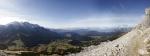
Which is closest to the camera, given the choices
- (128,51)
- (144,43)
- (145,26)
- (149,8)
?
(144,43)

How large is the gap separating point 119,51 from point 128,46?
→ 452 cm

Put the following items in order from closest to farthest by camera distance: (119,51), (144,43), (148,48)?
(148,48) < (144,43) < (119,51)

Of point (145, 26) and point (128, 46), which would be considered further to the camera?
point (145, 26)

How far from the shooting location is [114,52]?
356 feet

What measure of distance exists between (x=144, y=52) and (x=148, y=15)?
4213cm

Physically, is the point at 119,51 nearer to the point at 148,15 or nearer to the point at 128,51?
the point at 128,51

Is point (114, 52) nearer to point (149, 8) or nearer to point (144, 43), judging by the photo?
point (144, 43)

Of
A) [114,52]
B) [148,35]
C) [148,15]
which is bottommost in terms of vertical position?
[114,52]

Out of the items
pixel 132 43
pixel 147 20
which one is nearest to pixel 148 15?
pixel 147 20

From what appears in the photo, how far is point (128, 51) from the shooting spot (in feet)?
329

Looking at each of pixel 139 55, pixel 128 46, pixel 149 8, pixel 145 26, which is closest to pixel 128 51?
pixel 128 46

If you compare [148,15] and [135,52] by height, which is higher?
[148,15]

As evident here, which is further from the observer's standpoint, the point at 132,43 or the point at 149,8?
the point at 149,8

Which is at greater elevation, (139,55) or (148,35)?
(148,35)
